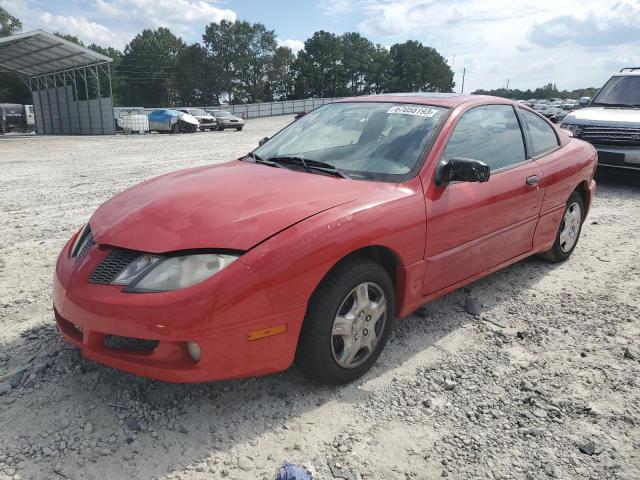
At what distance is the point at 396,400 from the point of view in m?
2.74

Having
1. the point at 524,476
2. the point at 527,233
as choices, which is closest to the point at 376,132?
the point at 527,233

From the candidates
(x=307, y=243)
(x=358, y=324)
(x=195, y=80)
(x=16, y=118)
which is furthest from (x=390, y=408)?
Result: (x=195, y=80)

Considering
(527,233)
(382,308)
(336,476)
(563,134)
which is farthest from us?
(563,134)

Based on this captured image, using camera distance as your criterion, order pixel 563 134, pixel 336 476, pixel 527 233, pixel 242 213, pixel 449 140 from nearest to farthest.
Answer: pixel 336 476 → pixel 242 213 → pixel 449 140 → pixel 527 233 → pixel 563 134

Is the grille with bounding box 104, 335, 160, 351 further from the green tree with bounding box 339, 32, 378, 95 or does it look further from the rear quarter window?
the green tree with bounding box 339, 32, 378, 95

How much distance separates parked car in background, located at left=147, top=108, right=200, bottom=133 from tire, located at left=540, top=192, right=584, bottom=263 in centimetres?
2605

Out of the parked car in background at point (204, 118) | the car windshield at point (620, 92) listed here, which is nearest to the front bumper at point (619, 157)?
the car windshield at point (620, 92)

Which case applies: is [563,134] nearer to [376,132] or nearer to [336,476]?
[376,132]

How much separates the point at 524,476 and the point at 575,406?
27.5 inches

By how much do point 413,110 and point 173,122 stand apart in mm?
26734

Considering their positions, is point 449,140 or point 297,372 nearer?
point 297,372

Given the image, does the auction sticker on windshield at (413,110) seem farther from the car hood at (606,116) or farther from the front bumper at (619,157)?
the car hood at (606,116)

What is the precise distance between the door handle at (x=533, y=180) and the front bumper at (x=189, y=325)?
7.58ft

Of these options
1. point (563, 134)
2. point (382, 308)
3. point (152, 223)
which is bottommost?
point (382, 308)
